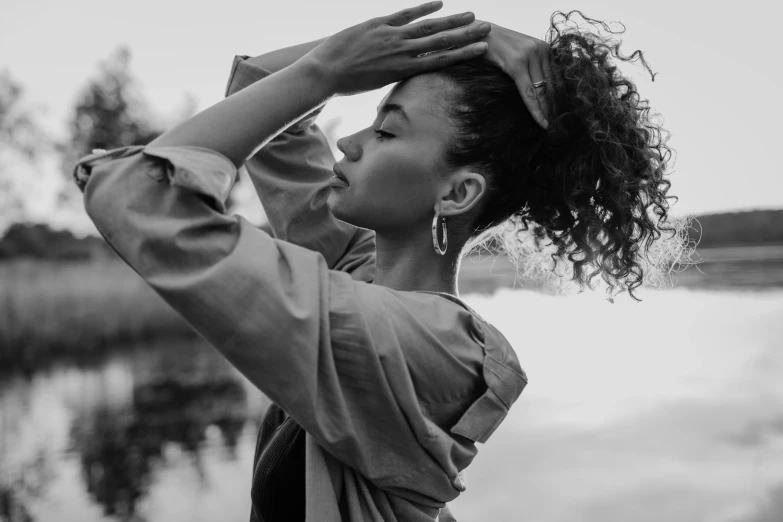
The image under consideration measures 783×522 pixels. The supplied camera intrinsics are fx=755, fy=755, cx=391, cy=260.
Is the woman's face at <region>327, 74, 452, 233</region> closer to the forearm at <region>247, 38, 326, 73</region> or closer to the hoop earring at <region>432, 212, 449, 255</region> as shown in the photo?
the hoop earring at <region>432, 212, 449, 255</region>

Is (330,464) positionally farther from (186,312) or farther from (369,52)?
(369,52)

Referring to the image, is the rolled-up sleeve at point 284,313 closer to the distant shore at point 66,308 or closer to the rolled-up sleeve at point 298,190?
the rolled-up sleeve at point 298,190

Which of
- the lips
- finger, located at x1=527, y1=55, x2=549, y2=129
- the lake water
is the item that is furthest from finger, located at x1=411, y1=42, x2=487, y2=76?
the lake water

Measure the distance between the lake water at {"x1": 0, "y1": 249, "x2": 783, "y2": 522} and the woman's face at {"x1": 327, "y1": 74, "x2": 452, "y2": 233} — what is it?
499 cm

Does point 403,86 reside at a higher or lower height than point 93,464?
higher

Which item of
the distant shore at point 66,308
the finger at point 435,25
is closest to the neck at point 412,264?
the finger at point 435,25

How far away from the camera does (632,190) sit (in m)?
1.48

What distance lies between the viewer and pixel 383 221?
1.38 meters

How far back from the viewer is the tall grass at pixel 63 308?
12.4 metres

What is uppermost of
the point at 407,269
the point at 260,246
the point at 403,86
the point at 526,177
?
the point at 403,86

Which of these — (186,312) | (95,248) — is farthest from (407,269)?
(95,248)

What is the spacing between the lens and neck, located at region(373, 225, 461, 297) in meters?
1.44

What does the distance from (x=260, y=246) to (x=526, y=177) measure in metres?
0.67

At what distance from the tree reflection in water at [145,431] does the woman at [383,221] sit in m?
7.46
